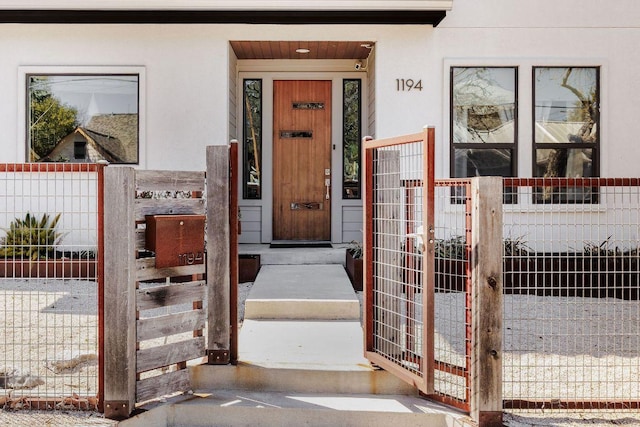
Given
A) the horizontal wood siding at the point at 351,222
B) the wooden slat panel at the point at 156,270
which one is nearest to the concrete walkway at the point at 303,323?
the wooden slat panel at the point at 156,270

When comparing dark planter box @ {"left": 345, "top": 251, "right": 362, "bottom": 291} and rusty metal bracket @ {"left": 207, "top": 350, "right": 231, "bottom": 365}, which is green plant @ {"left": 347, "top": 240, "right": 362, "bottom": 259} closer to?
dark planter box @ {"left": 345, "top": 251, "right": 362, "bottom": 291}

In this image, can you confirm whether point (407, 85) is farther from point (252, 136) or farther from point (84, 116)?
point (84, 116)

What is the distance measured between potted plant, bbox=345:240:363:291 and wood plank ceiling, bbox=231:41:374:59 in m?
3.06

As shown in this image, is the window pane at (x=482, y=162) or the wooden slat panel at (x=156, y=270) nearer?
the wooden slat panel at (x=156, y=270)

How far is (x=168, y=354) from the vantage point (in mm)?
3822

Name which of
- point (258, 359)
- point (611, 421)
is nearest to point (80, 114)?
point (258, 359)

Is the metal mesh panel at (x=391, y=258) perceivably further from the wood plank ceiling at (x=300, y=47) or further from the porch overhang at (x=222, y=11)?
the wood plank ceiling at (x=300, y=47)

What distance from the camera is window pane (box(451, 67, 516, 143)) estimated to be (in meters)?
8.33

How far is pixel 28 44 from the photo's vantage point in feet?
26.5

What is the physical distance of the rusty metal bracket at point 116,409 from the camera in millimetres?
3521

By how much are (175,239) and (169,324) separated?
0.58 metres

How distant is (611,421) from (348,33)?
20.2 feet

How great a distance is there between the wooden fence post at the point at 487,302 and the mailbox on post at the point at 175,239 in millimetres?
1909

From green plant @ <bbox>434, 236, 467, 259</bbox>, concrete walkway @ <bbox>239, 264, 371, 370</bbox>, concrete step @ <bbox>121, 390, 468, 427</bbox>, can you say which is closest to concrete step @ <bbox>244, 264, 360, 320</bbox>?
concrete walkway @ <bbox>239, 264, 371, 370</bbox>
